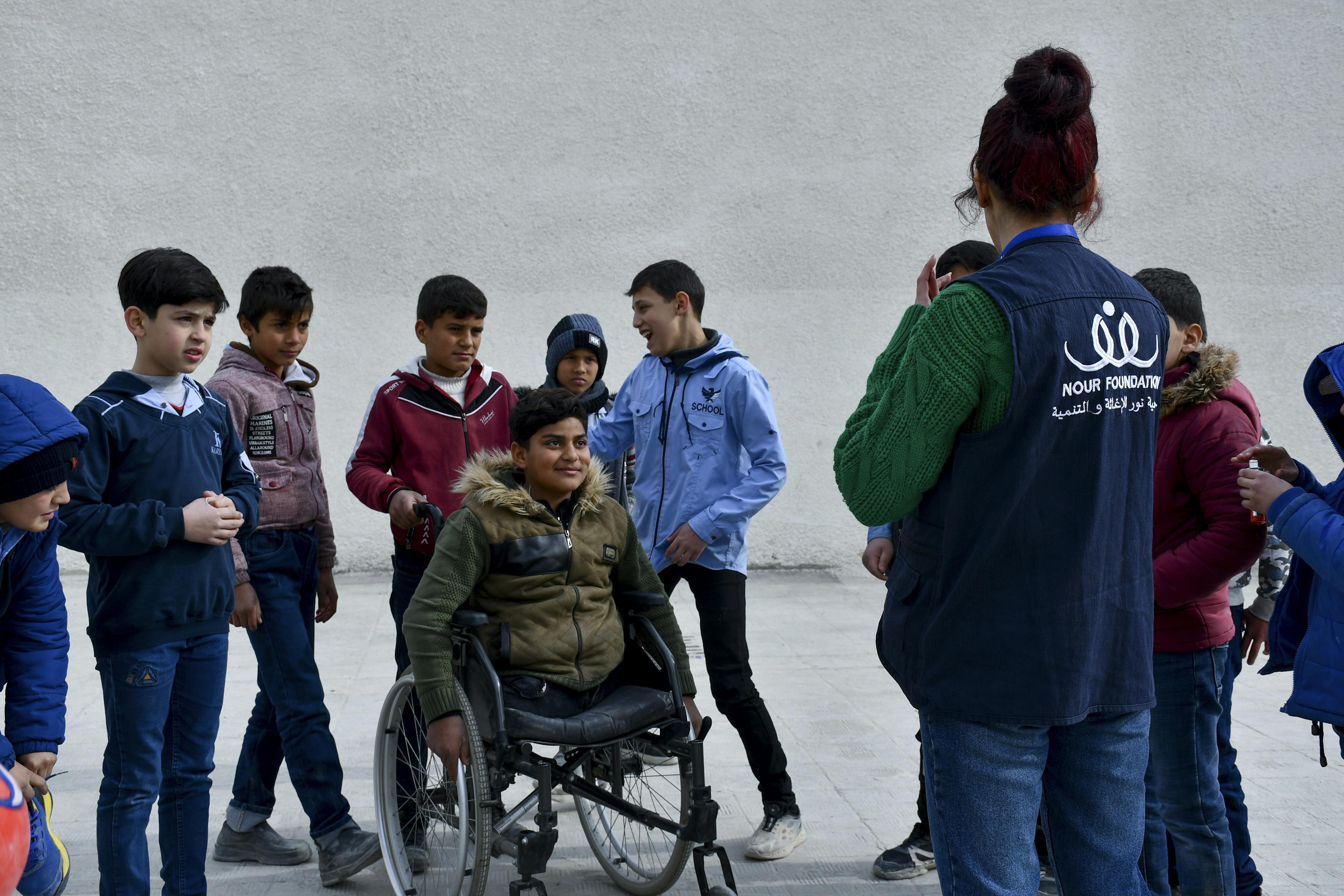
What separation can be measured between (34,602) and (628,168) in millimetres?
6031

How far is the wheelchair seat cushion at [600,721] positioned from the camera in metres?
2.52

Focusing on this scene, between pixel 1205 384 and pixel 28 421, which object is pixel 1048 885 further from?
pixel 28 421

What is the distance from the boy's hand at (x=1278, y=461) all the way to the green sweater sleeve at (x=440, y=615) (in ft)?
5.50

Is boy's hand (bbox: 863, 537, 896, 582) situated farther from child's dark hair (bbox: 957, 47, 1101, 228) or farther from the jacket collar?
the jacket collar

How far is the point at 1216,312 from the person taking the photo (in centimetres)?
786

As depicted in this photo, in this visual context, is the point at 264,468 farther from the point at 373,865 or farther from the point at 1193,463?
the point at 1193,463

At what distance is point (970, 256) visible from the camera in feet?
10.2

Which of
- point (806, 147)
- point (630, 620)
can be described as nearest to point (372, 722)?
point (630, 620)

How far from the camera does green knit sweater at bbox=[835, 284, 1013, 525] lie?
63.9 inches

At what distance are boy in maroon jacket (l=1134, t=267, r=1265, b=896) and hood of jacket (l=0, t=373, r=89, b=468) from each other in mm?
2199

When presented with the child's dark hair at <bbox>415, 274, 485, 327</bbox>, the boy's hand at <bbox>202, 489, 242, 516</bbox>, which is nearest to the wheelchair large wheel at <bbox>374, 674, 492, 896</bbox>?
the boy's hand at <bbox>202, 489, 242, 516</bbox>

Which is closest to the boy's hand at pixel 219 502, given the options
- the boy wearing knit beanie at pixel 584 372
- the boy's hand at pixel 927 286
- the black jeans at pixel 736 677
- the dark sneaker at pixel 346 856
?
the dark sneaker at pixel 346 856

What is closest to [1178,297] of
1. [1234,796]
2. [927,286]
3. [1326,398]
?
[1326,398]

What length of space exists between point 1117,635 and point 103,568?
6.96 feet
